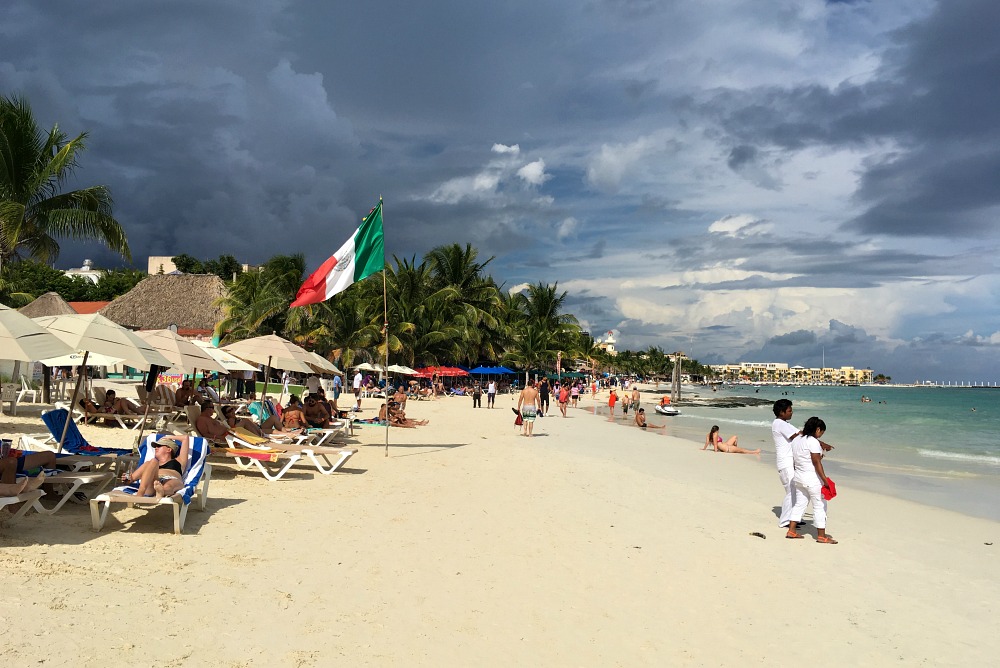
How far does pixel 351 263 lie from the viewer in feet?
37.3

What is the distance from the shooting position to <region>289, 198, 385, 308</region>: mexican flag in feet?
37.2

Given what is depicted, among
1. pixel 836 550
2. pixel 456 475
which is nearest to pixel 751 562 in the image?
pixel 836 550

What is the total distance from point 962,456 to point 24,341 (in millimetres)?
23831

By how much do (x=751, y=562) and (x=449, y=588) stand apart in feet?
9.37

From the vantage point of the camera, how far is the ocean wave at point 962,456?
64.5ft

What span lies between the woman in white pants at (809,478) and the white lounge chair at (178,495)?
5.86 metres

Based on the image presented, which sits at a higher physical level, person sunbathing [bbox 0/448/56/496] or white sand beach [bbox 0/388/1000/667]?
person sunbathing [bbox 0/448/56/496]

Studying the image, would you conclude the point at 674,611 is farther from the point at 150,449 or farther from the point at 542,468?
the point at 542,468

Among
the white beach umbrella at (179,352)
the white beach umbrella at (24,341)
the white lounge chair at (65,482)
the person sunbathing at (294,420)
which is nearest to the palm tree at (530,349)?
the person sunbathing at (294,420)

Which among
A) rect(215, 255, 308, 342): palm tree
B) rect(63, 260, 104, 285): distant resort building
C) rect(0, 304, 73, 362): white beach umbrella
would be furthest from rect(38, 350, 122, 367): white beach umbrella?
rect(63, 260, 104, 285): distant resort building

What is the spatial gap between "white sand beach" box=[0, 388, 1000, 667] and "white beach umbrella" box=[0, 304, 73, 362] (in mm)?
1393

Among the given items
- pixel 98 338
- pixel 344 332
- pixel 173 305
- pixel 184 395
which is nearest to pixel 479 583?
pixel 98 338

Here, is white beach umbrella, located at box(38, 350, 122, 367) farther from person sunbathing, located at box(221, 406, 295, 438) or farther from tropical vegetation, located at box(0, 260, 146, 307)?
tropical vegetation, located at box(0, 260, 146, 307)

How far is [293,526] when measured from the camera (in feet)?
21.4
